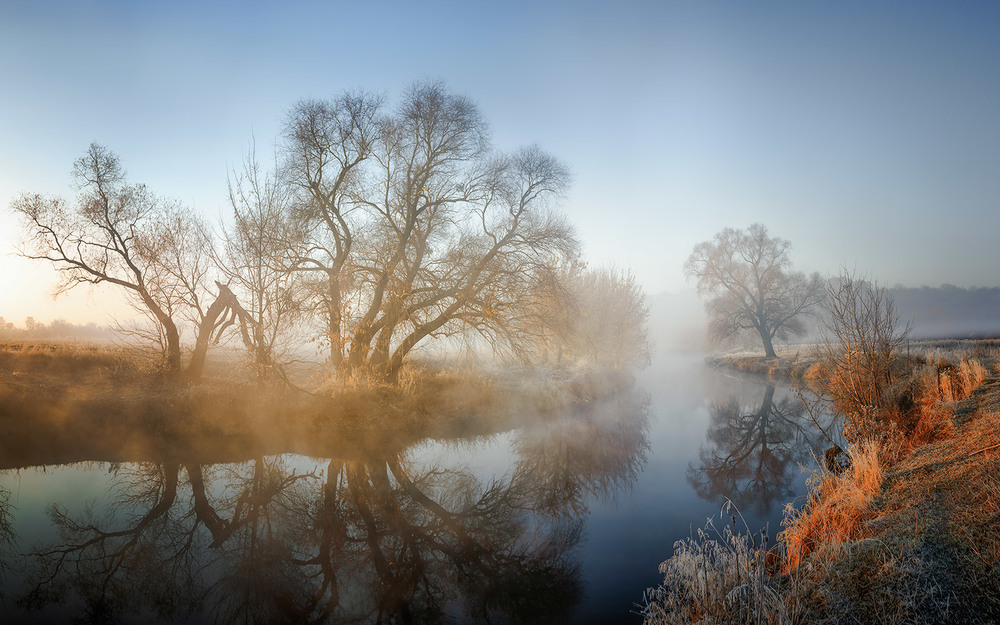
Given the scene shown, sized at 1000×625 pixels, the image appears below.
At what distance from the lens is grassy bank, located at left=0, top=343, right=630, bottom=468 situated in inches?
388

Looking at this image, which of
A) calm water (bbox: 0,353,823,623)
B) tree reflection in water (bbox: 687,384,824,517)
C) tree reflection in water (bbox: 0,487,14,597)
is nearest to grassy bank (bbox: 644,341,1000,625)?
calm water (bbox: 0,353,823,623)

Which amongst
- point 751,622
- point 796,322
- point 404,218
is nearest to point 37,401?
point 404,218

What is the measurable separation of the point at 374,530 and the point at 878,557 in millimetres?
6037

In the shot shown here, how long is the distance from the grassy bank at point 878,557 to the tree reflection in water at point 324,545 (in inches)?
69.6

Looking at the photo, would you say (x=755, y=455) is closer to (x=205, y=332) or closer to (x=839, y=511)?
(x=839, y=511)

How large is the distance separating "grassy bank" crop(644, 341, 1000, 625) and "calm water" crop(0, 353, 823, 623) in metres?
1.22

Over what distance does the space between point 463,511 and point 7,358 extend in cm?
1489

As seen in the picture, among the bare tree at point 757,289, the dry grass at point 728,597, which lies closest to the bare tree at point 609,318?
the bare tree at point 757,289

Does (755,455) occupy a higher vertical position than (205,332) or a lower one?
lower

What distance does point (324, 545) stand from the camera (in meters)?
6.03

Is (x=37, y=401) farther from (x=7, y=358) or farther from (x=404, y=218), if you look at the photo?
(x=404, y=218)

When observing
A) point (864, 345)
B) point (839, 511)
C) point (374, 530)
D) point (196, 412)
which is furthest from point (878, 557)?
point (196, 412)

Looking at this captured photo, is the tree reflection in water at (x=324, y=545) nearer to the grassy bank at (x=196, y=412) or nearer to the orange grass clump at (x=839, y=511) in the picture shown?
the grassy bank at (x=196, y=412)

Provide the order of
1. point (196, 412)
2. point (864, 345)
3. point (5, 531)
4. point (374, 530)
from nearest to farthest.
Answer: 1. point (5, 531)
2. point (374, 530)
3. point (864, 345)
4. point (196, 412)
